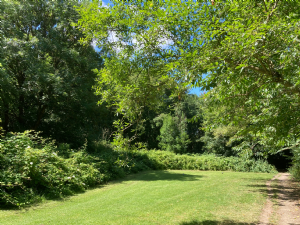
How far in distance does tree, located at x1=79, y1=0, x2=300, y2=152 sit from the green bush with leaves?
5.61 m

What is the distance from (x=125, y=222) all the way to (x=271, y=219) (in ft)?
14.1

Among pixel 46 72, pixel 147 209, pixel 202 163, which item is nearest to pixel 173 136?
pixel 202 163

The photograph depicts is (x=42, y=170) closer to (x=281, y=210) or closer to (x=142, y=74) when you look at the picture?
(x=142, y=74)

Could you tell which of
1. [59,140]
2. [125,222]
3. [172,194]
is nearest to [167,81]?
[125,222]

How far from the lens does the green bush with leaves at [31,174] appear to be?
24.3 ft

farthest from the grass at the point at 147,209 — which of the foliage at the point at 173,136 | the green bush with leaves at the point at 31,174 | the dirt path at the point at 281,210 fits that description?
the foliage at the point at 173,136

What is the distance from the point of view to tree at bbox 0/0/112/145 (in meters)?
12.9

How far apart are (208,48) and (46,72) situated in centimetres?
1225

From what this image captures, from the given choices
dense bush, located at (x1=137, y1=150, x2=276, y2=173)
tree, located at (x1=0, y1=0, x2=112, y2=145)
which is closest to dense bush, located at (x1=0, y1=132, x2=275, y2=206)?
tree, located at (x1=0, y1=0, x2=112, y2=145)

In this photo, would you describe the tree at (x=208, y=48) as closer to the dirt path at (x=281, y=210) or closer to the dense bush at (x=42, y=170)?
the dense bush at (x=42, y=170)

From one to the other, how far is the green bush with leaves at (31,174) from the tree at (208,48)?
18.4 ft

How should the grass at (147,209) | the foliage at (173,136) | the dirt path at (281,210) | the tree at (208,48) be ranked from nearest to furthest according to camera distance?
the tree at (208,48)
the grass at (147,209)
the dirt path at (281,210)
the foliage at (173,136)

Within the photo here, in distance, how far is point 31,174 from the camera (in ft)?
27.8

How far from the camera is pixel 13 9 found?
531 inches
